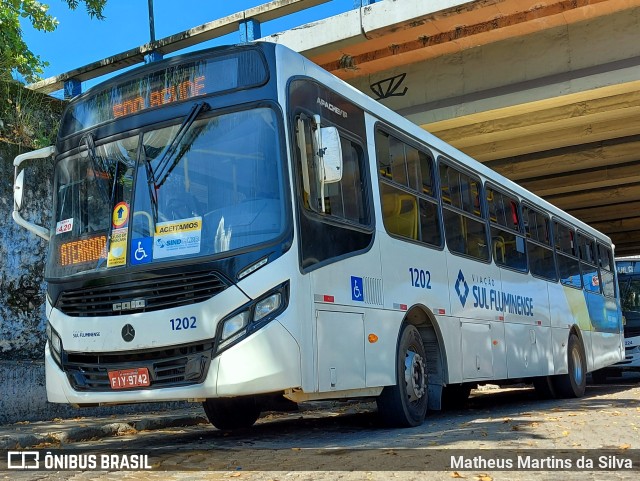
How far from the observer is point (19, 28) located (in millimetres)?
19062

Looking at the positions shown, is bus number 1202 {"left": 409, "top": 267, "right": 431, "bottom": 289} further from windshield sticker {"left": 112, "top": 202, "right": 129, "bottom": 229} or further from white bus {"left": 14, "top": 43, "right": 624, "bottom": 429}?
windshield sticker {"left": 112, "top": 202, "right": 129, "bottom": 229}

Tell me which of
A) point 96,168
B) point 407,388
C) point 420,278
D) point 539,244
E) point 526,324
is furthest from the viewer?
point 539,244

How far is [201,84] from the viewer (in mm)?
6883

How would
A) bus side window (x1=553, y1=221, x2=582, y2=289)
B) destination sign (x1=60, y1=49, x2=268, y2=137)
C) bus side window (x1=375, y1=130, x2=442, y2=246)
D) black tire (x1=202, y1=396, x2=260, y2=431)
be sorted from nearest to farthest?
1. destination sign (x1=60, y1=49, x2=268, y2=137)
2. bus side window (x1=375, y1=130, x2=442, y2=246)
3. black tire (x1=202, y1=396, x2=260, y2=431)
4. bus side window (x1=553, y1=221, x2=582, y2=289)

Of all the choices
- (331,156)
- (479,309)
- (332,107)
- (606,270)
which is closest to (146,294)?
(331,156)

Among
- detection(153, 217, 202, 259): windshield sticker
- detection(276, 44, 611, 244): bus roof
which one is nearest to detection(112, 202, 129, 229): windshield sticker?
detection(153, 217, 202, 259): windshield sticker

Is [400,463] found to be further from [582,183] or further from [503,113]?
[582,183]

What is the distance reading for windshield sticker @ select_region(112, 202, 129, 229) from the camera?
6727 mm

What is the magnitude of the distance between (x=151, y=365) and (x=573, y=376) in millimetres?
9480

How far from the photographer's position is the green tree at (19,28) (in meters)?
13.1

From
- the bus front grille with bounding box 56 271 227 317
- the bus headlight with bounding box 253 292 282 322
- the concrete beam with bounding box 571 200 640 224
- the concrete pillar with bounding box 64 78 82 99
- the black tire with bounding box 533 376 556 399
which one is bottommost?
the black tire with bounding box 533 376 556 399

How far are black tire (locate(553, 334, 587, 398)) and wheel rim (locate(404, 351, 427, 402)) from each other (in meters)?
6.10

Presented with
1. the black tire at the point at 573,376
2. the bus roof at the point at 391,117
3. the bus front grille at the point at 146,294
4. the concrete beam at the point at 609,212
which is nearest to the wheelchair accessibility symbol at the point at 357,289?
the bus front grille at the point at 146,294

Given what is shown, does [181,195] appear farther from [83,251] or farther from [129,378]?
[129,378]
